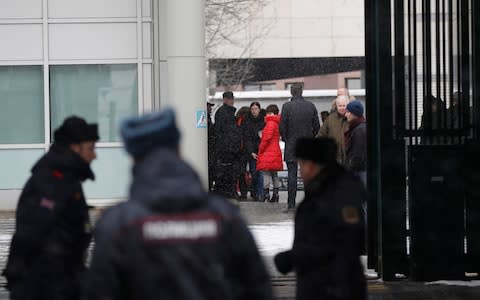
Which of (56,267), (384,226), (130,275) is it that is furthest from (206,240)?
(384,226)

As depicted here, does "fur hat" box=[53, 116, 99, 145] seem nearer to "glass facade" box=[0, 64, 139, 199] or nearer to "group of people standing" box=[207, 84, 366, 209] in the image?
"group of people standing" box=[207, 84, 366, 209]

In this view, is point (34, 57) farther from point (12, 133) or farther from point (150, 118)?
point (150, 118)

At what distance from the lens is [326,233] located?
6.24 metres

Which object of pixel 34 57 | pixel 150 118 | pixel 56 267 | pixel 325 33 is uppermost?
pixel 325 33

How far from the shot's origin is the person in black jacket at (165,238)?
3865 millimetres

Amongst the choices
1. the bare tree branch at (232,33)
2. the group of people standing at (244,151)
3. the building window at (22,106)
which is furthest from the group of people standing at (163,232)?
the bare tree branch at (232,33)

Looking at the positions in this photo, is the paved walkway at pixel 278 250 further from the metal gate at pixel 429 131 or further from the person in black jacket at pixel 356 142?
the person in black jacket at pixel 356 142

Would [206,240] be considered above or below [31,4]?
below

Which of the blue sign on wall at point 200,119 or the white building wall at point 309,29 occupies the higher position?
the white building wall at point 309,29

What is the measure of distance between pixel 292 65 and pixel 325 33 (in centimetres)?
327

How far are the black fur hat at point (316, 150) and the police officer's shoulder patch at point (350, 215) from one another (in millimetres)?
294

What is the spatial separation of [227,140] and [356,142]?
28.9ft

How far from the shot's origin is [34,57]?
18.9 meters

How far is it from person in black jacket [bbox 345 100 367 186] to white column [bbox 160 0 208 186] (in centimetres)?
478
